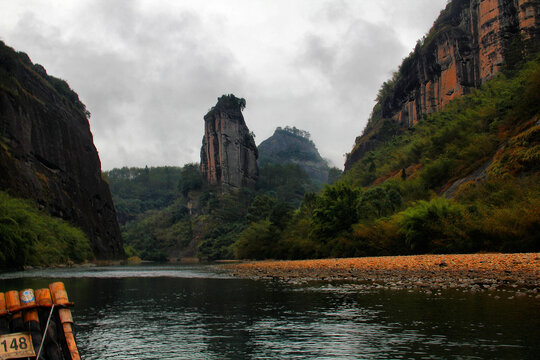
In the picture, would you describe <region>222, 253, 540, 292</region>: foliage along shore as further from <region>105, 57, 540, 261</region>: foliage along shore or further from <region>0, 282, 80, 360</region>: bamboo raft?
<region>0, 282, 80, 360</region>: bamboo raft

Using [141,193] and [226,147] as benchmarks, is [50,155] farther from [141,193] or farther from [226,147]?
[141,193]

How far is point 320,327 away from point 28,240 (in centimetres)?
3397

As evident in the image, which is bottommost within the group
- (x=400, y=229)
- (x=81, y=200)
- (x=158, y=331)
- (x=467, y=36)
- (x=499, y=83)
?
(x=158, y=331)

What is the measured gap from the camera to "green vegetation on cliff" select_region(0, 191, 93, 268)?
33016 mm

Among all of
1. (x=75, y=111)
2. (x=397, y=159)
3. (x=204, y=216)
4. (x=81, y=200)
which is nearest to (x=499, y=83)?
(x=397, y=159)

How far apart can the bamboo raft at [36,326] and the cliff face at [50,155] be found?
49023 millimetres

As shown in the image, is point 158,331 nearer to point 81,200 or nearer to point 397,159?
point 397,159

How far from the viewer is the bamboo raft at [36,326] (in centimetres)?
509

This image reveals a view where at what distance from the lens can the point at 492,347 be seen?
22.3ft

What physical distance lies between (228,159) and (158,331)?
130448mm

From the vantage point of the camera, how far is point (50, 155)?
67.2 m

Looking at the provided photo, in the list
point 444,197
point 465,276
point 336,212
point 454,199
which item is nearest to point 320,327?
point 465,276

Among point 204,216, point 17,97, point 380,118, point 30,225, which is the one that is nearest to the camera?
point 30,225

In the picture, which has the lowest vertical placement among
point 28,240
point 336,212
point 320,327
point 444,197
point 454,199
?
point 320,327
